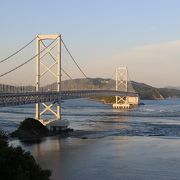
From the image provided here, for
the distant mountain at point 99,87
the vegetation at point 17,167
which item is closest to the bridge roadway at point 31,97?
the distant mountain at point 99,87

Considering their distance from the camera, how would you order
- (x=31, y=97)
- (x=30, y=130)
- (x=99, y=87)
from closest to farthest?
(x=30, y=130)
(x=31, y=97)
(x=99, y=87)

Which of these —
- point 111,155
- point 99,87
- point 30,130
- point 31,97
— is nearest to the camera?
point 111,155

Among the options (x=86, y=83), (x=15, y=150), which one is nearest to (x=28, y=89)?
(x=15, y=150)

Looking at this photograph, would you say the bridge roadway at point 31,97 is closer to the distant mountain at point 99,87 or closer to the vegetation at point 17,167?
the distant mountain at point 99,87

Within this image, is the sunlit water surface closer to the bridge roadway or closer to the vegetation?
the bridge roadway

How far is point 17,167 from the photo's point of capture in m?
11.2

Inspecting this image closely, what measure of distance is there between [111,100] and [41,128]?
72655mm

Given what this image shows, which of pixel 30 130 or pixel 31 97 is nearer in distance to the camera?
pixel 30 130

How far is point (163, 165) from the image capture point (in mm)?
19297

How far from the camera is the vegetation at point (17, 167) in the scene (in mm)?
10766

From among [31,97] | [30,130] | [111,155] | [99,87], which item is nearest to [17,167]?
[111,155]

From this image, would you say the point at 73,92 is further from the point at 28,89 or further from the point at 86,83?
the point at 86,83

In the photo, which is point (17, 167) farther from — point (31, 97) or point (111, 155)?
point (31, 97)

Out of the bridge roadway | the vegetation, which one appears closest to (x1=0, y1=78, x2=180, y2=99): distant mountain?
the bridge roadway
